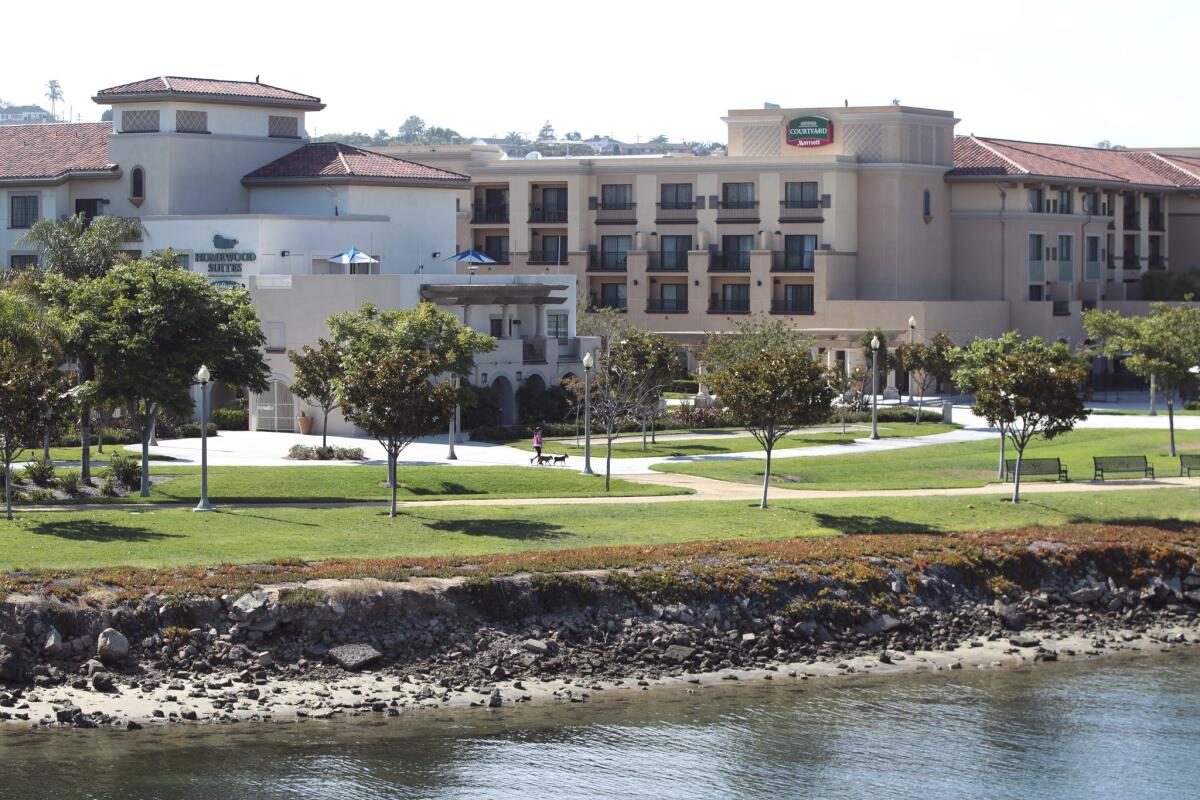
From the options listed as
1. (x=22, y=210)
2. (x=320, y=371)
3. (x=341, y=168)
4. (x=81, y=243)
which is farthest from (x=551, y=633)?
(x=22, y=210)

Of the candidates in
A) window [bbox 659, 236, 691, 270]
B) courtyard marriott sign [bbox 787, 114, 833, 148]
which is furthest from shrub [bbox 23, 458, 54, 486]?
courtyard marriott sign [bbox 787, 114, 833, 148]

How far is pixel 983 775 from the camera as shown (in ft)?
97.6

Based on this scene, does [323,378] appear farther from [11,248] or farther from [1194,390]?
[1194,390]

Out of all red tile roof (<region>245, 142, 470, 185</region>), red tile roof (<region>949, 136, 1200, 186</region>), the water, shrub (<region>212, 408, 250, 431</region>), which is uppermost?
red tile roof (<region>949, 136, 1200, 186</region>)

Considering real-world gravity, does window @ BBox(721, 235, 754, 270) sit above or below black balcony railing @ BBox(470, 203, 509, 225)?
below

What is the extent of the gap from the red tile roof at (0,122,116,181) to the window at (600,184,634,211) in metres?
30.4

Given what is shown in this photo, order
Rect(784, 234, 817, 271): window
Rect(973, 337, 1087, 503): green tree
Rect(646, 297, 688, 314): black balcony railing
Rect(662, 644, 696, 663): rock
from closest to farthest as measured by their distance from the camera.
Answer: Rect(662, 644, 696, 663): rock → Rect(973, 337, 1087, 503): green tree → Rect(784, 234, 817, 271): window → Rect(646, 297, 688, 314): black balcony railing

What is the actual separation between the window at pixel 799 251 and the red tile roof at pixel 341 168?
2442 centimetres

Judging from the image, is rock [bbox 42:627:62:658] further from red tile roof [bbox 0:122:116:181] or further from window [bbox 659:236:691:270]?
window [bbox 659:236:691:270]

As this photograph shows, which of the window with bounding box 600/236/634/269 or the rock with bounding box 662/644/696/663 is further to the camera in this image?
the window with bounding box 600/236/634/269

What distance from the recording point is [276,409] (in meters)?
69.1

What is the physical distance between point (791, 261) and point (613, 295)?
11127mm

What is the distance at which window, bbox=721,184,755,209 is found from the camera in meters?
99.7

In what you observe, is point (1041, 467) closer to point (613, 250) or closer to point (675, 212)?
point (675, 212)
